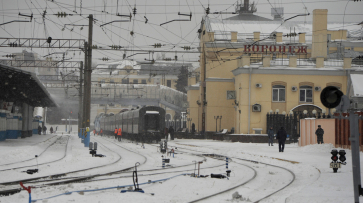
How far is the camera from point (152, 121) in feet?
131

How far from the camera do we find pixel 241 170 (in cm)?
1725

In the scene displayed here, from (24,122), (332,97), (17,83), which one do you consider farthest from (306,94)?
(332,97)

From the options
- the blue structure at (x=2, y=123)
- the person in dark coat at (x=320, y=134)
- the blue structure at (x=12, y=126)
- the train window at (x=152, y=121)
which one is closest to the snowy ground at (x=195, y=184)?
the person in dark coat at (x=320, y=134)

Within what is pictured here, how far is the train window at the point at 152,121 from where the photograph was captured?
3981 cm

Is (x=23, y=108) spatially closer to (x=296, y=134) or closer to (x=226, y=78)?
(x=226, y=78)

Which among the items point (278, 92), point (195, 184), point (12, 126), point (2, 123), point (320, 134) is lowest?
point (195, 184)

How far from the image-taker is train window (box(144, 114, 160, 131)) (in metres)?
39.8

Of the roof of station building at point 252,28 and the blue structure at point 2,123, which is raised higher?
the roof of station building at point 252,28

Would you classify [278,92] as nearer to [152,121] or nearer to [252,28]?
[152,121]

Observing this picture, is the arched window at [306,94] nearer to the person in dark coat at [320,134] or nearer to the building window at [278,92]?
the building window at [278,92]

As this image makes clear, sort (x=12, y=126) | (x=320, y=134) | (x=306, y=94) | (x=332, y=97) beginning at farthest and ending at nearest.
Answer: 1. (x=306, y=94)
2. (x=12, y=126)
3. (x=320, y=134)
4. (x=332, y=97)

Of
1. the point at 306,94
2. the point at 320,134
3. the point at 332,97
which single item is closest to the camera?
the point at 332,97

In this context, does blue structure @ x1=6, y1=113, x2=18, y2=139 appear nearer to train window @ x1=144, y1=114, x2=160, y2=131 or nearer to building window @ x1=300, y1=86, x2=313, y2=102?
train window @ x1=144, y1=114, x2=160, y2=131

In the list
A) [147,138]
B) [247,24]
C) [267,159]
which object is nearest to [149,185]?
[267,159]
